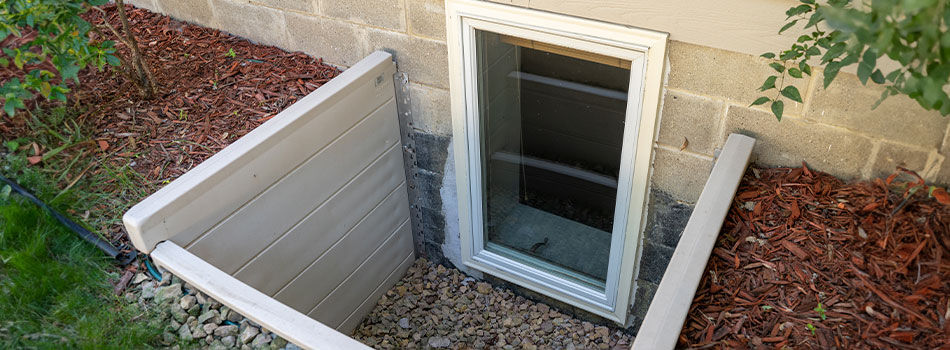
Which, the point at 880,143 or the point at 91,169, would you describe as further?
the point at 91,169

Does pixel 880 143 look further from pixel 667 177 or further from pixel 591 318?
pixel 591 318

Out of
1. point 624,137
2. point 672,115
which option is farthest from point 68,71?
point 672,115

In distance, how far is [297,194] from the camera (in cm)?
327

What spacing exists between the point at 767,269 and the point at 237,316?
198 centimetres

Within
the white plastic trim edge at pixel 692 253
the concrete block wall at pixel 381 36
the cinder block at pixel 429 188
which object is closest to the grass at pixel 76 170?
the concrete block wall at pixel 381 36

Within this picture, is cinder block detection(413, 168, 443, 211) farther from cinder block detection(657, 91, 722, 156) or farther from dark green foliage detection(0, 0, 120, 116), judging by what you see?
dark green foliage detection(0, 0, 120, 116)

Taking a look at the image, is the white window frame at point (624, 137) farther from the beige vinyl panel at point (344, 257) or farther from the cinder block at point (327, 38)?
the cinder block at point (327, 38)

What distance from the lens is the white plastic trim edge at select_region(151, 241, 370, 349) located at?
88.0 inches

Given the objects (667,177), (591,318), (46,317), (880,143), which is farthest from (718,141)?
(46,317)

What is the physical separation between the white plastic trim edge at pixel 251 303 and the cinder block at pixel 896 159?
7.12 ft

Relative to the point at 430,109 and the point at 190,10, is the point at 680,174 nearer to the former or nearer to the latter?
the point at 430,109

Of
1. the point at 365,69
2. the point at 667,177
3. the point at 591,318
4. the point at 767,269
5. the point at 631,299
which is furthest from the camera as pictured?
the point at 591,318

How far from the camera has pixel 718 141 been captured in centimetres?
292

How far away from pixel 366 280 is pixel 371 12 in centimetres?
167
